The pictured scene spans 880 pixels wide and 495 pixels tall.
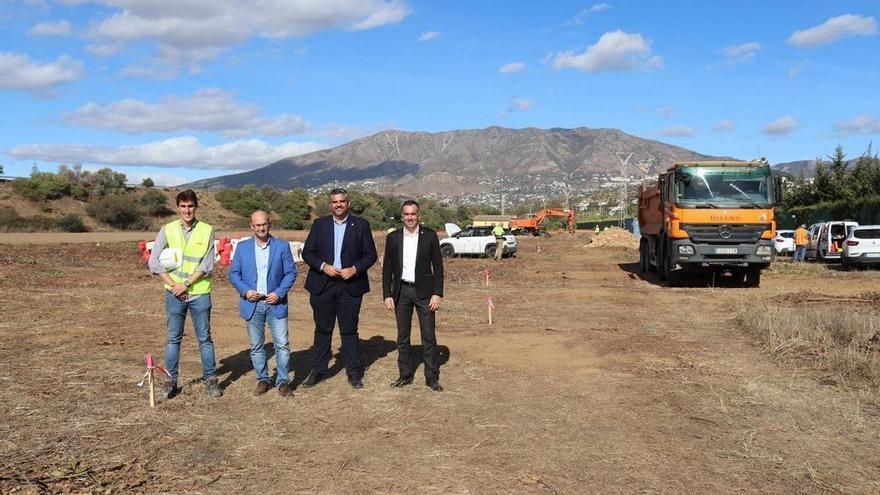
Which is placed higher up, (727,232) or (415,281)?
(727,232)

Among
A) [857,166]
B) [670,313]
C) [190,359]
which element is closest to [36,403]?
[190,359]

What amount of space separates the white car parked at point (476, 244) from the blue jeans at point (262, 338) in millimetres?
25270

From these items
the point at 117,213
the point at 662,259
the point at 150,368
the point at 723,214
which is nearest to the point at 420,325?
the point at 150,368

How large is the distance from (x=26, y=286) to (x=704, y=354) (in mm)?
15361

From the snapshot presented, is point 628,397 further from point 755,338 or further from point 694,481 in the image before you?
point 755,338

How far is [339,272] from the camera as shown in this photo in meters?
7.18

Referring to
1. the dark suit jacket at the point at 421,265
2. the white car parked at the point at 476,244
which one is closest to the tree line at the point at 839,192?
the white car parked at the point at 476,244

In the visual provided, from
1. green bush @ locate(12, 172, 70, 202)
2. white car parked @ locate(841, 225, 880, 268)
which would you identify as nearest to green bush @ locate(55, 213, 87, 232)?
green bush @ locate(12, 172, 70, 202)

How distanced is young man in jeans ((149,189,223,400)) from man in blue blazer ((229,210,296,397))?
1.00 feet

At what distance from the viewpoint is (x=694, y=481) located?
4.83 m

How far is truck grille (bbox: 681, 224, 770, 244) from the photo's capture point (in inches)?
674

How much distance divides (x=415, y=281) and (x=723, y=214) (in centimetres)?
1214

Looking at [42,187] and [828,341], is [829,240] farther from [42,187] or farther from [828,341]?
[42,187]

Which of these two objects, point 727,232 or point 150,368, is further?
point 727,232
